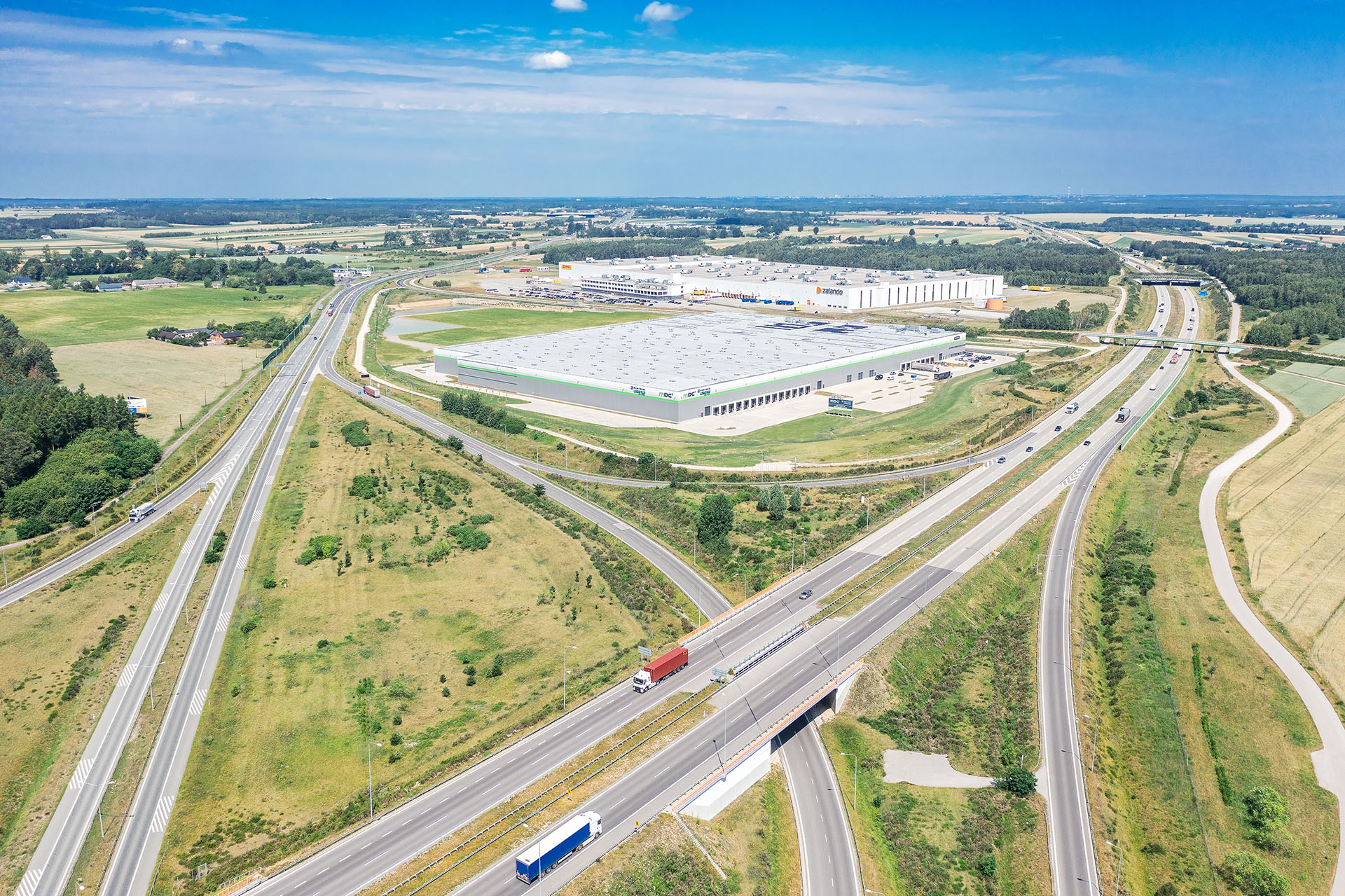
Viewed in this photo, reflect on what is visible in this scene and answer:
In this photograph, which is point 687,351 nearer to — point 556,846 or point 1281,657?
point 1281,657

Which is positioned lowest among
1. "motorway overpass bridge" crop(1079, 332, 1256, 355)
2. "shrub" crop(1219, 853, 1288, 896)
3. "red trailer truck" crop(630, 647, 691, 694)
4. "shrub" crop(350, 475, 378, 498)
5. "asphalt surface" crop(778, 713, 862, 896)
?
"asphalt surface" crop(778, 713, 862, 896)

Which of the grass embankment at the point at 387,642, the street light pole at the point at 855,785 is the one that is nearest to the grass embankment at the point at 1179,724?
the street light pole at the point at 855,785

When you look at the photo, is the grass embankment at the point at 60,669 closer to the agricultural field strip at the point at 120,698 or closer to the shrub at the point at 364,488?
the agricultural field strip at the point at 120,698

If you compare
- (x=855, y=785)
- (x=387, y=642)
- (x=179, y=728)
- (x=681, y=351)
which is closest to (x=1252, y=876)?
(x=855, y=785)

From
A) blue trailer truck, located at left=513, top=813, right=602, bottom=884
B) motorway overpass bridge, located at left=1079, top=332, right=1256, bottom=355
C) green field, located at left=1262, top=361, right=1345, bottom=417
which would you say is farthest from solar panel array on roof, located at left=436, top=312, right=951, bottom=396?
blue trailer truck, located at left=513, top=813, right=602, bottom=884

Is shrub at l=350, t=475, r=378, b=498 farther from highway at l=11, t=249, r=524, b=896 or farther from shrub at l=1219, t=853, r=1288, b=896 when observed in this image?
shrub at l=1219, t=853, r=1288, b=896

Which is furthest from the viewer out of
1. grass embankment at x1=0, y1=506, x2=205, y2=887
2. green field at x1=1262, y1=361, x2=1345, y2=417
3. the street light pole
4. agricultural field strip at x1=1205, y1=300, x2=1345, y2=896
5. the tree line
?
green field at x1=1262, y1=361, x2=1345, y2=417

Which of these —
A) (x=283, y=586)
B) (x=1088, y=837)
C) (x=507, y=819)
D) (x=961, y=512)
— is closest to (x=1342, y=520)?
(x=961, y=512)
